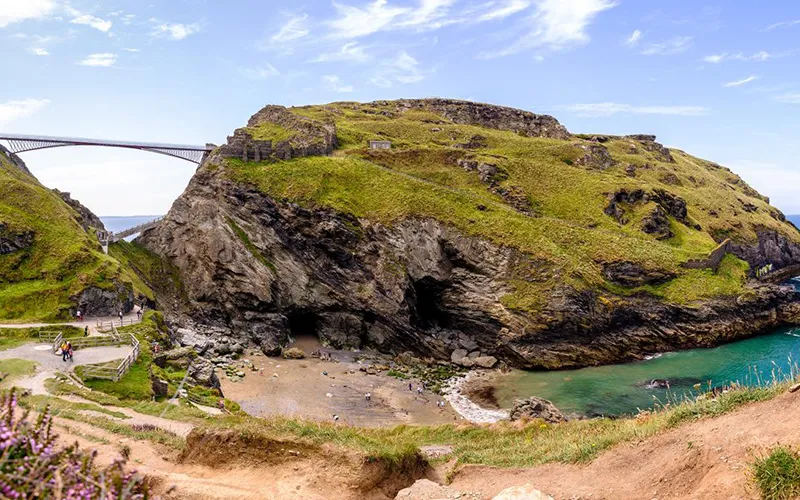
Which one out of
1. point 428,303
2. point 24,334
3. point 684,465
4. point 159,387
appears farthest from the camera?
point 428,303

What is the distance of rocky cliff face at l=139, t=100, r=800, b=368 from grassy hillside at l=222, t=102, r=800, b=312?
1.68 m

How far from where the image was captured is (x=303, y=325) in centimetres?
6812

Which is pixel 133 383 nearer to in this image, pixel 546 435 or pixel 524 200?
pixel 546 435

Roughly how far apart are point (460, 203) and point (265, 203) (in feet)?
97.3

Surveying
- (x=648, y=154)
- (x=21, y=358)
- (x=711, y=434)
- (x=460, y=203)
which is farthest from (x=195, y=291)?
(x=648, y=154)

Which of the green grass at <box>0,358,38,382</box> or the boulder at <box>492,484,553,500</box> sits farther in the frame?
the green grass at <box>0,358,38,382</box>

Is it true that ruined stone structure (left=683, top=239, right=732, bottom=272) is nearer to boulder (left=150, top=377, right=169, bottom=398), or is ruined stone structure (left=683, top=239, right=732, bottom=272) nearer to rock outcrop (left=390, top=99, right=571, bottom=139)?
rock outcrop (left=390, top=99, right=571, bottom=139)

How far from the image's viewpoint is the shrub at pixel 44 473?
14.8ft

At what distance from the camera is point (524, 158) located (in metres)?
96.9

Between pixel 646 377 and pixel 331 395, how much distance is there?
3450cm

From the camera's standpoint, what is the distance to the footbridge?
7531 cm

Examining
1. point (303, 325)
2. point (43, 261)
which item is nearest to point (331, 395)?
point (303, 325)

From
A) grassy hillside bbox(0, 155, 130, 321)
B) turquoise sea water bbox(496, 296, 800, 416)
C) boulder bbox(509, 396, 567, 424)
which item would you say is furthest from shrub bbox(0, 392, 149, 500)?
grassy hillside bbox(0, 155, 130, 321)

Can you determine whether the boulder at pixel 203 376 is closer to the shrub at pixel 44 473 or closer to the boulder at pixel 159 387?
the boulder at pixel 159 387
